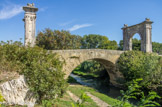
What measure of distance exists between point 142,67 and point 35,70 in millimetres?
8407

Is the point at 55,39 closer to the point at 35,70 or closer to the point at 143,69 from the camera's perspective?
the point at 143,69

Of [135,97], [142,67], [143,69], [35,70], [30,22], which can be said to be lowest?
[143,69]

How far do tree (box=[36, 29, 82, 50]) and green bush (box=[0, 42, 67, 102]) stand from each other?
8.23 m

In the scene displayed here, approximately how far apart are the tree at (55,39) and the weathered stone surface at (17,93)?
996cm

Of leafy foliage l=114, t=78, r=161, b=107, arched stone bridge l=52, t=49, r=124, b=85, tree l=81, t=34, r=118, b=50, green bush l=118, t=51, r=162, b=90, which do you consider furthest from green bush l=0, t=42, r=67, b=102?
tree l=81, t=34, r=118, b=50

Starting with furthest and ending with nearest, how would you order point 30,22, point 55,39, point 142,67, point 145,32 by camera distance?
point 55,39 < point 145,32 < point 142,67 < point 30,22

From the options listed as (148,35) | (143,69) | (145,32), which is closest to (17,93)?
(143,69)

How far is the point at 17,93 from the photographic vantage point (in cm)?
471

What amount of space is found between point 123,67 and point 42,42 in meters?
9.10

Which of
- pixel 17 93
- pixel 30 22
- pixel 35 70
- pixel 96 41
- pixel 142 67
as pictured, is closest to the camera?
pixel 17 93

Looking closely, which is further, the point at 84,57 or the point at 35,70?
the point at 84,57

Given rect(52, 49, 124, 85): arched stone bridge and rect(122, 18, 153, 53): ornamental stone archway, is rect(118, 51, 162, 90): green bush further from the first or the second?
rect(122, 18, 153, 53): ornamental stone archway

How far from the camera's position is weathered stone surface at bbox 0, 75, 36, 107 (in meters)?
4.48

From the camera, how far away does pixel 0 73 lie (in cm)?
500
